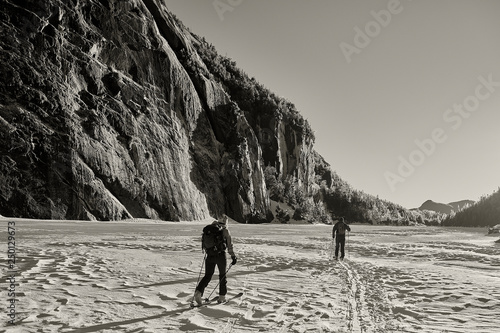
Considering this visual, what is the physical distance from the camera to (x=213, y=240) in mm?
7832

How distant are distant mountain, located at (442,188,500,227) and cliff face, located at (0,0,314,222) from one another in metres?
82.0

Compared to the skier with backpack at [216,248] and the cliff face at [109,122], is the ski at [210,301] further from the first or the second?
the cliff face at [109,122]

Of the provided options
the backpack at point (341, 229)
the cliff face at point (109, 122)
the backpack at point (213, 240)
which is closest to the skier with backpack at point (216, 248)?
the backpack at point (213, 240)

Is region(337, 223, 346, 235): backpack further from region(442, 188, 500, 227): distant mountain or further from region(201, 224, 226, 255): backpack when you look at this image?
region(442, 188, 500, 227): distant mountain

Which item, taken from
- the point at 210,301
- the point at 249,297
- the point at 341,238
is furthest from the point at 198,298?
the point at 341,238

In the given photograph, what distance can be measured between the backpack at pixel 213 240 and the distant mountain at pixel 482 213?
4860 inches

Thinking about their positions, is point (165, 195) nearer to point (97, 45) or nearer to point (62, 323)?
point (97, 45)

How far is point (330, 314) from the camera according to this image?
23.4 ft

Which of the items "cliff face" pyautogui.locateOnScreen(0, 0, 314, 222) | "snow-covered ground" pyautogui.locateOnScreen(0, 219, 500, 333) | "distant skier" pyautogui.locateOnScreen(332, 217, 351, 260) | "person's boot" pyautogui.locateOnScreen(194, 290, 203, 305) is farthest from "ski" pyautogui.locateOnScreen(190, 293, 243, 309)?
"cliff face" pyautogui.locateOnScreen(0, 0, 314, 222)

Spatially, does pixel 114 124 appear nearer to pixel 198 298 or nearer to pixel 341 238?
pixel 341 238

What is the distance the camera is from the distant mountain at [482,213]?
11188 centimetres

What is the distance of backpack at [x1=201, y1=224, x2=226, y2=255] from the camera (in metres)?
7.82

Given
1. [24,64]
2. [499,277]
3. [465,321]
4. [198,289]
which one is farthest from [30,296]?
[24,64]

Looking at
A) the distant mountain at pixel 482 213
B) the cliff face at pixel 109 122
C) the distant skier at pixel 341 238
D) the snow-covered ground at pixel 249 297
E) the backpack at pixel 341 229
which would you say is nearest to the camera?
the snow-covered ground at pixel 249 297
